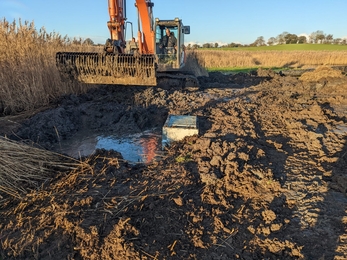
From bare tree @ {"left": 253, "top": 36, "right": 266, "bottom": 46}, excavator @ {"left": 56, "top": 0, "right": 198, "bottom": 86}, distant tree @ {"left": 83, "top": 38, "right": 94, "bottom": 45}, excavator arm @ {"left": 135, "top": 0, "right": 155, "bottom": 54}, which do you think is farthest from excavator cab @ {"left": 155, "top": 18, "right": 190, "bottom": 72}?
bare tree @ {"left": 253, "top": 36, "right": 266, "bottom": 46}

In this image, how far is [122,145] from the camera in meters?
6.06

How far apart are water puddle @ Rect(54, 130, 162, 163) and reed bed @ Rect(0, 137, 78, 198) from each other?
3.15 feet

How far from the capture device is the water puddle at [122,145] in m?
5.49

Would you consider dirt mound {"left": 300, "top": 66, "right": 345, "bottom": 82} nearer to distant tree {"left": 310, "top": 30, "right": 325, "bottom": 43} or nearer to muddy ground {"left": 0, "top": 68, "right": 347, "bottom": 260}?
muddy ground {"left": 0, "top": 68, "right": 347, "bottom": 260}

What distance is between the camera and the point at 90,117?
734cm

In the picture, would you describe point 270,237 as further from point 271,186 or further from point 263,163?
point 263,163

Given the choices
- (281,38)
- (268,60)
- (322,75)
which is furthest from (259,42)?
(322,75)

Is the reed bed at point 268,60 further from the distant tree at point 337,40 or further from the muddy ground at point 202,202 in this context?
the distant tree at point 337,40

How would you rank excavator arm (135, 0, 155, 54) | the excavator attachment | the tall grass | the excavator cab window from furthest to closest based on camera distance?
the excavator cab window → excavator arm (135, 0, 155, 54) → the excavator attachment → the tall grass

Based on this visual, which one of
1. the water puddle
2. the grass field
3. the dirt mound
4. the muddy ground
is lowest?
the water puddle

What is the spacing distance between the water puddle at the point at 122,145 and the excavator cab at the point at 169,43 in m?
5.72

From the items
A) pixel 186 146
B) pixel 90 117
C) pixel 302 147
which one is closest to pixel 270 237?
pixel 186 146

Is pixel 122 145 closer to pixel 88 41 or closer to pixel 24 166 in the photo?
pixel 24 166

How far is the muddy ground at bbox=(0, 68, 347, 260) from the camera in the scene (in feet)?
9.14
